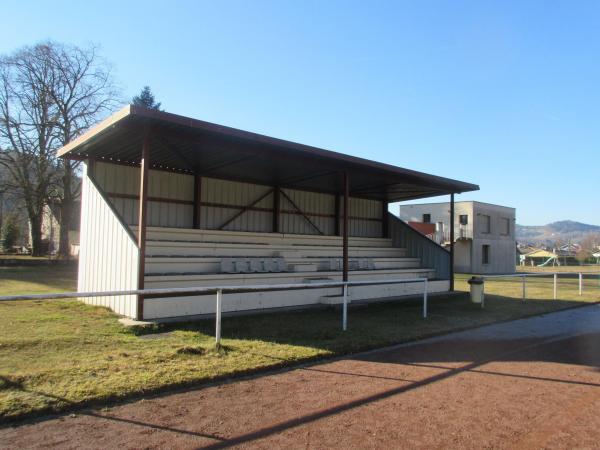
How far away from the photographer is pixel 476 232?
4009cm

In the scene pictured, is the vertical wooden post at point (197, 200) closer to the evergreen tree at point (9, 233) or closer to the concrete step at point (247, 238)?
the concrete step at point (247, 238)

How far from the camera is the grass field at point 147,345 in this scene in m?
4.70

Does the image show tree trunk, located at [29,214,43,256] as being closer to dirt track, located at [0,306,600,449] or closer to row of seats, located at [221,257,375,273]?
row of seats, located at [221,257,375,273]

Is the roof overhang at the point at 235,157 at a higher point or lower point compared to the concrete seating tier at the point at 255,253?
higher

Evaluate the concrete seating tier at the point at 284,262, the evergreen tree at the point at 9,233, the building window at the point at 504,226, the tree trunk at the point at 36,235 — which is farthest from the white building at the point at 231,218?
the evergreen tree at the point at 9,233

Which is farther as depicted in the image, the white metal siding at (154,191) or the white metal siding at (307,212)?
the white metal siding at (307,212)

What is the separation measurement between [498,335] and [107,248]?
828cm

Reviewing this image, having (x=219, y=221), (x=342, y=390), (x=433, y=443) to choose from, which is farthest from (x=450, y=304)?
(x=433, y=443)

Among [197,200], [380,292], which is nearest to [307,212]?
[197,200]

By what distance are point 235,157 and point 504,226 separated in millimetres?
38219

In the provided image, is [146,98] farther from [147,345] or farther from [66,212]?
[147,345]

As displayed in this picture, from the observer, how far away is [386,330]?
8531 mm

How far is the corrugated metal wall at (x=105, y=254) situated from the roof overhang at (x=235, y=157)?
1406mm

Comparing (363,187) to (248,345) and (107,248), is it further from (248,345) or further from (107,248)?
(248,345)
